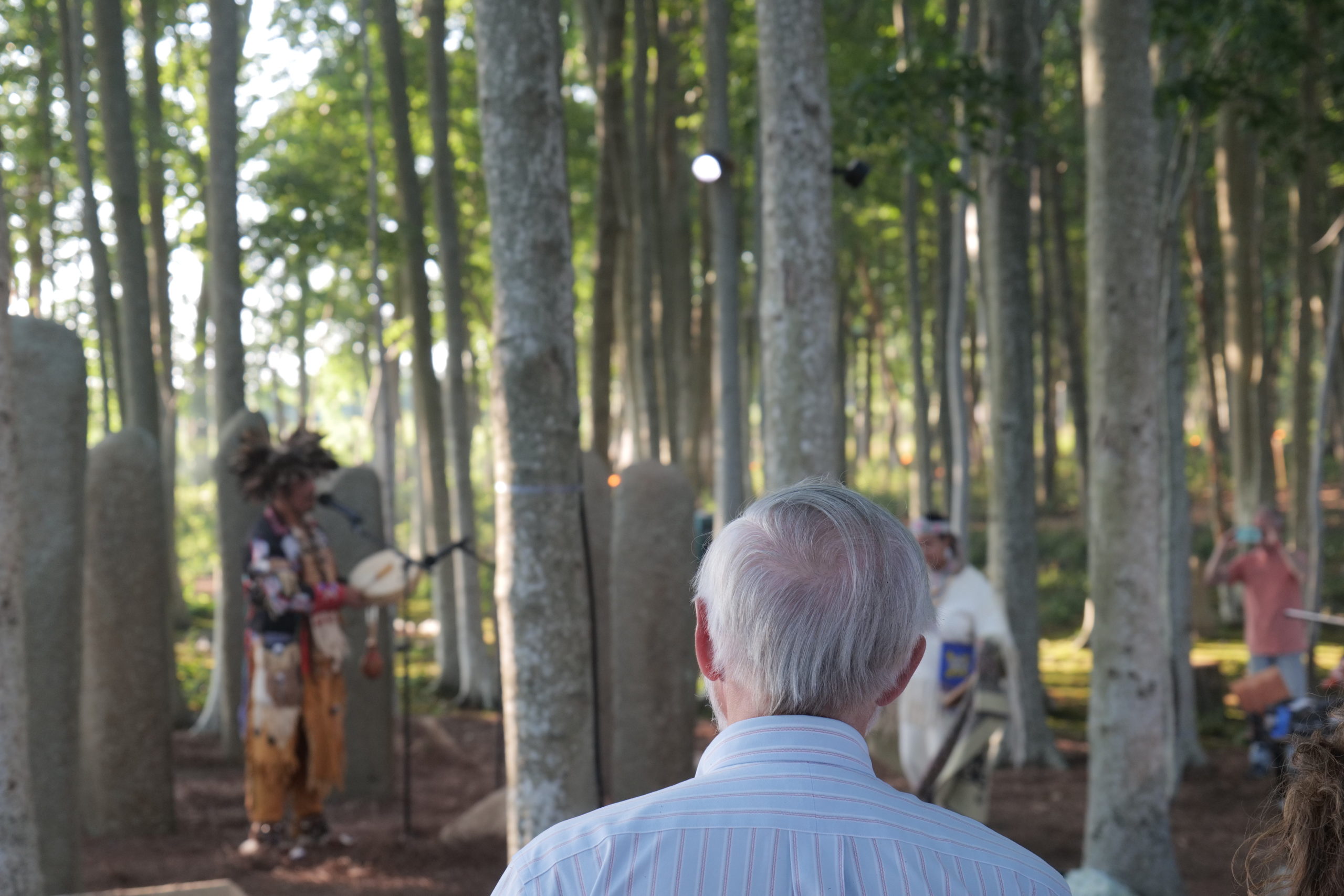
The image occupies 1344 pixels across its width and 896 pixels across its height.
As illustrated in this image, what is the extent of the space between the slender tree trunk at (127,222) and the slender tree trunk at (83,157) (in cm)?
73

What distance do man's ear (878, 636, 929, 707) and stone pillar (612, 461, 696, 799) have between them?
234 inches

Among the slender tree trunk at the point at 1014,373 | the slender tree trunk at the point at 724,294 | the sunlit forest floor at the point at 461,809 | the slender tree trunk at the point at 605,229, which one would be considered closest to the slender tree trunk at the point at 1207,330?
the sunlit forest floor at the point at 461,809

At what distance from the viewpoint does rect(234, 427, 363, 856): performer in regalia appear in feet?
21.8

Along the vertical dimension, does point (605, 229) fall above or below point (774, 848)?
above

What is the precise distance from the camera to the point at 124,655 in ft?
23.7

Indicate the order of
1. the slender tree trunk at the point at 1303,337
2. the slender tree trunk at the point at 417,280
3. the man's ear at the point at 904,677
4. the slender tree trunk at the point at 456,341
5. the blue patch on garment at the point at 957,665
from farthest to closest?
1. the slender tree trunk at the point at 1303,337
2. the slender tree trunk at the point at 417,280
3. the slender tree trunk at the point at 456,341
4. the blue patch on garment at the point at 957,665
5. the man's ear at the point at 904,677

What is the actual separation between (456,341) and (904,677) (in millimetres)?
10237

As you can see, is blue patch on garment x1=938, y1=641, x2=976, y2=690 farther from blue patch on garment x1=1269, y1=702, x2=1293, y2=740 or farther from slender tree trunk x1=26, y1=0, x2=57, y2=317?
slender tree trunk x1=26, y1=0, x2=57, y2=317

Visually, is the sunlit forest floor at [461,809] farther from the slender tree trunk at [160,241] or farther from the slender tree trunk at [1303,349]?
the slender tree trunk at [1303,349]

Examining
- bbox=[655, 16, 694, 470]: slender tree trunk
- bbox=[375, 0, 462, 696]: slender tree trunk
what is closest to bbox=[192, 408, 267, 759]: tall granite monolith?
bbox=[375, 0, 462, 696]: slender tree trunk

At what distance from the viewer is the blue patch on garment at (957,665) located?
6.18 m

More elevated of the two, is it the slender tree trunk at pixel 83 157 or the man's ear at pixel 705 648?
the slender tree trunk at pixel 83 157

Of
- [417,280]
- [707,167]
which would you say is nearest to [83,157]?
[417,280]

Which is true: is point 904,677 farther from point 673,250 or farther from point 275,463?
point 673,250
